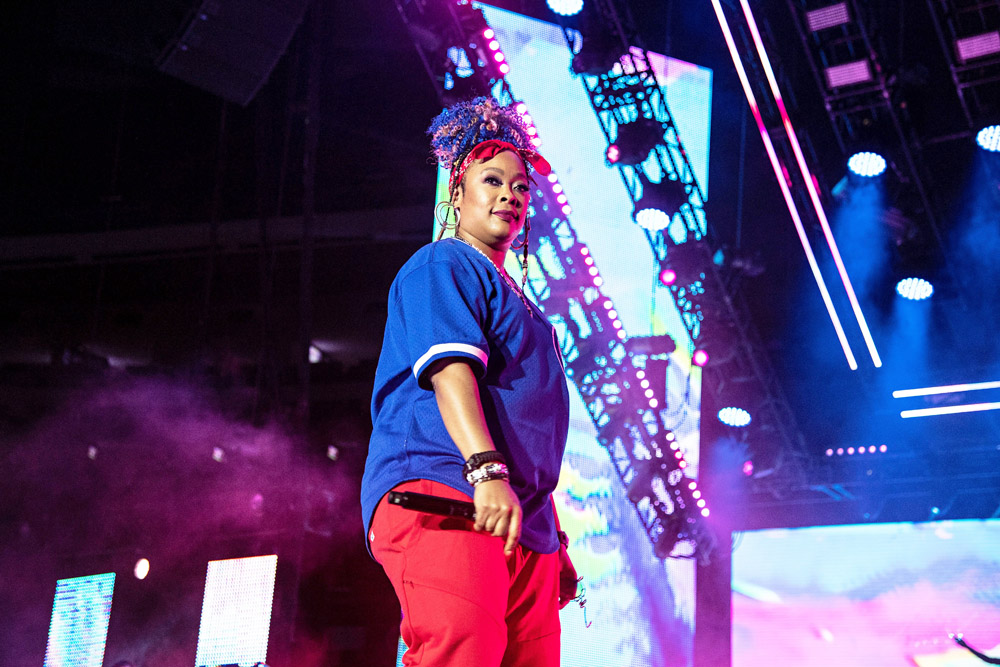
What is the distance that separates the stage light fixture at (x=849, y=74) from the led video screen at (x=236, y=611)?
14.8 ft

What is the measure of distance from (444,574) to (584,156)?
15.2 ft

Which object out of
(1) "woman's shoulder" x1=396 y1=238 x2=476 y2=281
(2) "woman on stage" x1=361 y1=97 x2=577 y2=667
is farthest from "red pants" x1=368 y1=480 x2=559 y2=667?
(1) "woman's shoulder" x1=396 y1=238 x2=476 y2=281

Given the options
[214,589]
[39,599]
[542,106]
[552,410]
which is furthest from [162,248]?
[552,410]

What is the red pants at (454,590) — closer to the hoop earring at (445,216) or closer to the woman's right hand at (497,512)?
the woman's right hand at (497,512)

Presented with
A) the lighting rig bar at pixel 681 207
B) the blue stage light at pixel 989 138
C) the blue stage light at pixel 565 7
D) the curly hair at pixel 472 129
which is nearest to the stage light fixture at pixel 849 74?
the blue stage light at pixel 989 138

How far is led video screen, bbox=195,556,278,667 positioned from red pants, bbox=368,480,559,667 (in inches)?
182

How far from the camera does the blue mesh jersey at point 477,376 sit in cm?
160

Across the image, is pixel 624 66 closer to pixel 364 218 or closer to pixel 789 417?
pixel 789 417

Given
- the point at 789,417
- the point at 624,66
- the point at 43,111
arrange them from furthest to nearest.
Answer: the point at 43,111
the point at 789,417
the point at 624,66

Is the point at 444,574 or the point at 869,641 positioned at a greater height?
the point at 869,641

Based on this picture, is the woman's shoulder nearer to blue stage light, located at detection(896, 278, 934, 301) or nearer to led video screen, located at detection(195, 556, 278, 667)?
led video screen, located at detection(195, 556, 278, 667)

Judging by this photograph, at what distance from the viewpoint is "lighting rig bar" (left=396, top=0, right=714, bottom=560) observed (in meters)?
5.27

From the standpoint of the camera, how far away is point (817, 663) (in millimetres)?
6434

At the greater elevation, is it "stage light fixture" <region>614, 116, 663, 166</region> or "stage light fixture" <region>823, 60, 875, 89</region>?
"stage light fixture" <region>823, 60, 875, 89</region>
